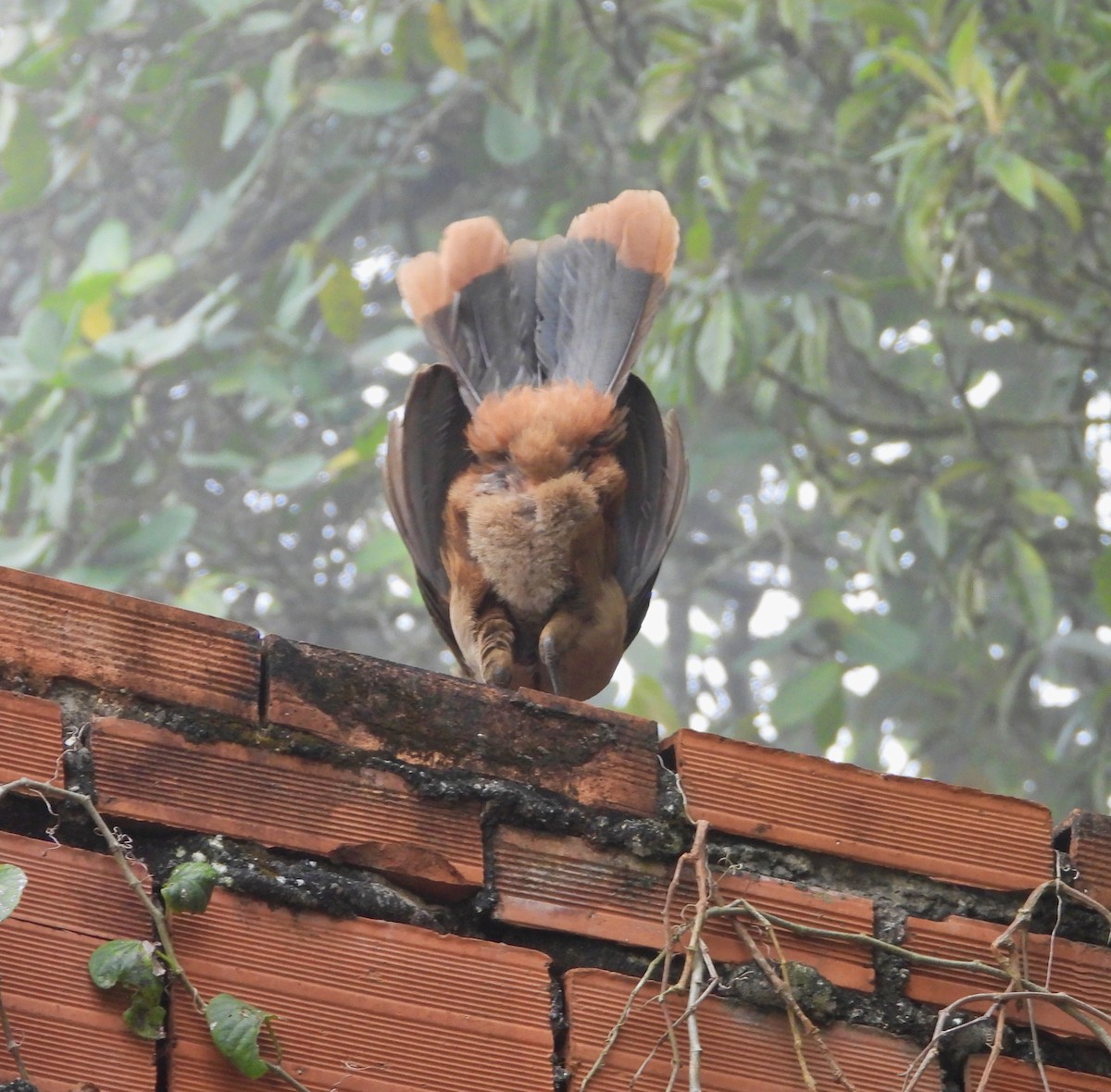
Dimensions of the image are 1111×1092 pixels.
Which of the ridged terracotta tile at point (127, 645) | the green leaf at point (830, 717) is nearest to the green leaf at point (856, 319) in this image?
the green leaf at point (830, 717)

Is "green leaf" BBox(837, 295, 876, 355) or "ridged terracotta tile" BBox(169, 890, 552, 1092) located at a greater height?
"green leaf" BBox(837, 295, 876, 355)

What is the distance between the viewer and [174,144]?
7.06 metres

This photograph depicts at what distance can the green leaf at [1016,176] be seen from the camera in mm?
4641

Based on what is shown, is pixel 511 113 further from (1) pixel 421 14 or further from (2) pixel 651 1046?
(2) pixel 651 1046

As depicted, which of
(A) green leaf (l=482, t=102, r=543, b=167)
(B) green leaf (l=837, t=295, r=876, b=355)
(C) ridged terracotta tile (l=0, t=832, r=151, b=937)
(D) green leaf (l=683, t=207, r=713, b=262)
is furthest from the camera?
(A) green leaf (l=482, t=102, r=543, b=167)

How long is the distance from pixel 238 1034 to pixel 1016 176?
148 inches

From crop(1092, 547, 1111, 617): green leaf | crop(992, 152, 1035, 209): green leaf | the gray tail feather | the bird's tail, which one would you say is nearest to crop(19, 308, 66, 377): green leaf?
the bird's tail

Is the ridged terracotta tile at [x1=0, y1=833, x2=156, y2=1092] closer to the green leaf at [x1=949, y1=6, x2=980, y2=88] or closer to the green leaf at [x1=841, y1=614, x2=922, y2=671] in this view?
the green leaf at [x1=949, y1=6, x2=980, y2=88]

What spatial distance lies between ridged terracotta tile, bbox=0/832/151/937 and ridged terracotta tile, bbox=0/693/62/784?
0.26ft

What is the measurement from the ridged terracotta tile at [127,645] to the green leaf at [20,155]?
16.4 ft

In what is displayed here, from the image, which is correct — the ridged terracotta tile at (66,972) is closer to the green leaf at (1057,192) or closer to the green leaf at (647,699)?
the green leaf at (647,699)

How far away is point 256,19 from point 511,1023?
5.68m

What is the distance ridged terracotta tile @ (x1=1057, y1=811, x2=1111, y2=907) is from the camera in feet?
7.18

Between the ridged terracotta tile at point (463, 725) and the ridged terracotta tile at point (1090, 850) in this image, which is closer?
the ridged terracotta tile at point (463, 725)
